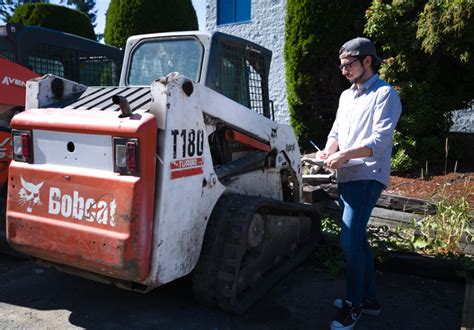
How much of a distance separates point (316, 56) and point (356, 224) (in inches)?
241

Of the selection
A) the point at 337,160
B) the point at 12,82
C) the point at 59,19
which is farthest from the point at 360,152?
the point at 59,19

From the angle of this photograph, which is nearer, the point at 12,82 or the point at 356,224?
the point at 356,224

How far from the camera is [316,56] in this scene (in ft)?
28.1

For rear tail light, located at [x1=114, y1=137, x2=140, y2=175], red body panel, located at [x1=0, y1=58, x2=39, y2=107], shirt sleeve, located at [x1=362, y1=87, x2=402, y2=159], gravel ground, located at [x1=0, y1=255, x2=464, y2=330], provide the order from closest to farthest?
rear tail light, located at [x1=114, y1=137, x2=140, y2=175] < shirt sleeve, located at [x1=362, y1=87, x2=402, y2=159] < gravel ground, located at [x1=0, y1=255, x2=464, y2=330] < red body panel, located at [x1=0, y1=58, x2=39, y2=107]

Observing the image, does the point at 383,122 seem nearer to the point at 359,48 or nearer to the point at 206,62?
the point at 359,48

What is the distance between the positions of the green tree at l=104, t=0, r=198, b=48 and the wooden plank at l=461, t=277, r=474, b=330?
966 centimetres

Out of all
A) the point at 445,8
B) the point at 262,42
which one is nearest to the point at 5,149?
the point at 445,8

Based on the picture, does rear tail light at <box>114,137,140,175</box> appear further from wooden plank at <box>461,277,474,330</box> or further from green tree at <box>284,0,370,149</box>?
green tree at <box>284,0,370,149</box>

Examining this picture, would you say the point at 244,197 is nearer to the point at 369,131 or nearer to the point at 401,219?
the point at 369,131

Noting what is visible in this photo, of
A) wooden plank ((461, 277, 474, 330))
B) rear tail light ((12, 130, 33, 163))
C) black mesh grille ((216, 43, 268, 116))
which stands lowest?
wooden plank ((461, 277, 474, 330))

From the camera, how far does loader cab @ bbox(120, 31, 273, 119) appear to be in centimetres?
360

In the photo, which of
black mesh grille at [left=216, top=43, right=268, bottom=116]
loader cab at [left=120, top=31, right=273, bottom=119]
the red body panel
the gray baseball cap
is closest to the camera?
the gray baseball cap

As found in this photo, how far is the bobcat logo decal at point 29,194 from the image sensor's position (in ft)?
9.89

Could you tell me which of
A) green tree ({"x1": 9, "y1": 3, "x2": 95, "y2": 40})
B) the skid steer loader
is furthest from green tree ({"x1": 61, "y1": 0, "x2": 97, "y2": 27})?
the skid steer loader
